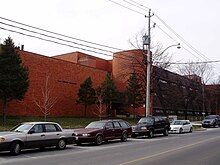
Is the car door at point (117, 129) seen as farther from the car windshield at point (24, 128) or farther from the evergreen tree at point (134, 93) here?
the evergreen tree at point (134, 93)

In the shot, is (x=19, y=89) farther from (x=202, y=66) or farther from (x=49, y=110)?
(x=202, y=66)

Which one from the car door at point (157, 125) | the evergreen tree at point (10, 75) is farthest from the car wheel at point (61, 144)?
the evergreen tree at point (10, 75)

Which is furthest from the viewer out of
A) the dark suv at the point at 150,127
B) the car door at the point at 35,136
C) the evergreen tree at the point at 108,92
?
the evergreen tree at the point at 108,92

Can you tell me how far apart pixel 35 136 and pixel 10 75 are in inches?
660

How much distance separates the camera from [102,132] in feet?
61.1

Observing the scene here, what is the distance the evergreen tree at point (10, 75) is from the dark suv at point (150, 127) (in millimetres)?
12619

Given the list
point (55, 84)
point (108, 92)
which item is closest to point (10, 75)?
point (55, 84)

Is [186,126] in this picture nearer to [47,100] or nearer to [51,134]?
[47,100]

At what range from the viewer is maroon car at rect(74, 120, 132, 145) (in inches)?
703

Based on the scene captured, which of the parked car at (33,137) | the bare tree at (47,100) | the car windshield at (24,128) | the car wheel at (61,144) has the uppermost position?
the bare tree at (47,100)

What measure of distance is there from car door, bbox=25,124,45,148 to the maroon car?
3.28m

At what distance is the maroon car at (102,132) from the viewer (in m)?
17.8

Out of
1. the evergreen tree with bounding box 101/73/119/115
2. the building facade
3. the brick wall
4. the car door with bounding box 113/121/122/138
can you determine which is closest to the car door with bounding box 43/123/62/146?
the car door with bounding box 113/121/122/138

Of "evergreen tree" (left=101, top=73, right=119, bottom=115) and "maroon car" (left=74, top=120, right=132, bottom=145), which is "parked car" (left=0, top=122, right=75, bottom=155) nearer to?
"maroon car" (left=74, top=120, right=132, bottom=145)
